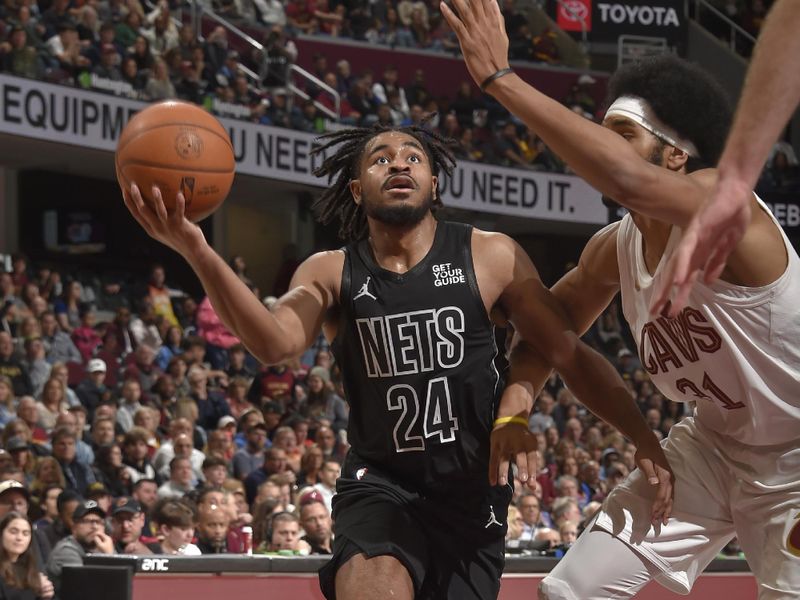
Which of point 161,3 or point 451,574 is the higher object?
point 161,3

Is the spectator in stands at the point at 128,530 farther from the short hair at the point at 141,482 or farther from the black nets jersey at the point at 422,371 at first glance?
the black nets jersey at the point at 422,371

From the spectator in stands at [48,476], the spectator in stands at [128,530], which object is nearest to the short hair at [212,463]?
the spectator in stands at [48,476]

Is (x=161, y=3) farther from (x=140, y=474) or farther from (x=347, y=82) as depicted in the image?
(x=140, y=474)

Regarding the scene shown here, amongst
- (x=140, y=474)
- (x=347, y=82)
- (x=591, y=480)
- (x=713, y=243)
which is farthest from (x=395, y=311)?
(x=347, y=82)

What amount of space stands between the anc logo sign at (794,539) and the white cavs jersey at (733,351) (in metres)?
Answer: 0.22

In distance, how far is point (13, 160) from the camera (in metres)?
15.9

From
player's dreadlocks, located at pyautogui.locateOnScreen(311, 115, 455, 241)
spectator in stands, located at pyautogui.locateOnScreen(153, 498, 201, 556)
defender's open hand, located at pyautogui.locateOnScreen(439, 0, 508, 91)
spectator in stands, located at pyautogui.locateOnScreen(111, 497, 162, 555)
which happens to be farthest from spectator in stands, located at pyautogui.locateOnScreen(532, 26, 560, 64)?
defender's open hand, located at pyautogui.locateOnScreen(439, 0, 508, 91)

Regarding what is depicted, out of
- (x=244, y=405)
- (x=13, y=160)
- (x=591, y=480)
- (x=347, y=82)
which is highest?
(x=347, y=82)

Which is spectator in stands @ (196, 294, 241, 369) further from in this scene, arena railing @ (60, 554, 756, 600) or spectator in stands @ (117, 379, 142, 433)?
arena railing @ (60, 554, 756, 600)

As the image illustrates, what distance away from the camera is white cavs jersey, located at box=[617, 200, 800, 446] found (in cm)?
325

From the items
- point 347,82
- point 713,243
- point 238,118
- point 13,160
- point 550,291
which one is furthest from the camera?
point 347,82

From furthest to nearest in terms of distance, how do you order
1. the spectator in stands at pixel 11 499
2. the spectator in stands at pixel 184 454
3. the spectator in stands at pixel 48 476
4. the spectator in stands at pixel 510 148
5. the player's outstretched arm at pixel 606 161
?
the spectator in stands at pixel 510 148 → the spectator in stands at pixel 184 454 → the spectator in stands at pixel 48 476 → the spectator in stands at pixel 11 499 → the player's outstretched arm at pixel 606 161

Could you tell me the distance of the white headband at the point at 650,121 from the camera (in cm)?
345

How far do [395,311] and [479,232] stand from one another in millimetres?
430
